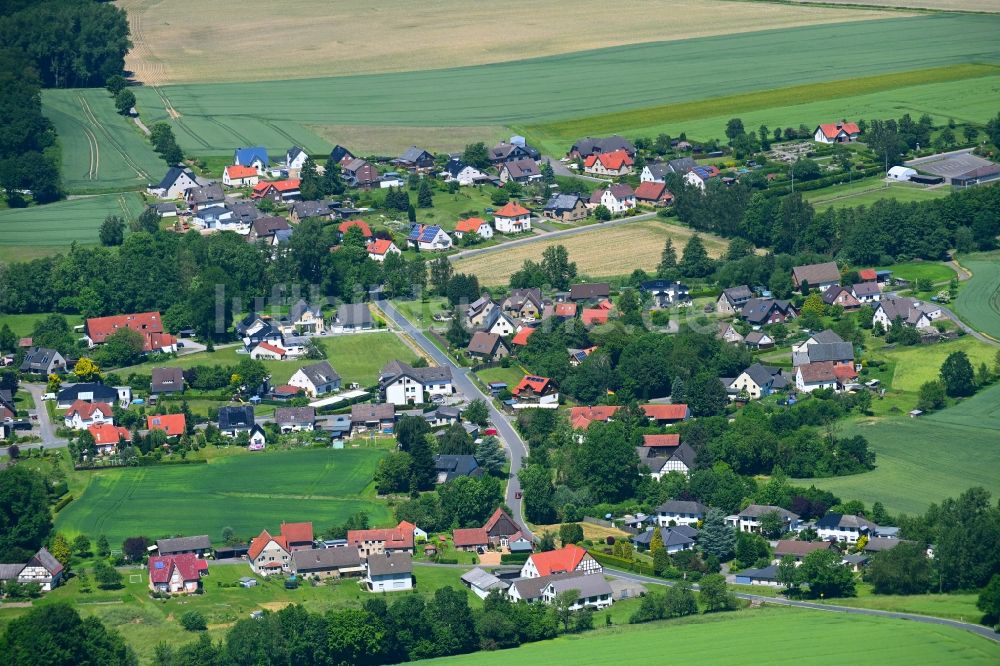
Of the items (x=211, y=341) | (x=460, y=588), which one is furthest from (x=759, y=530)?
(x=211, y=341)

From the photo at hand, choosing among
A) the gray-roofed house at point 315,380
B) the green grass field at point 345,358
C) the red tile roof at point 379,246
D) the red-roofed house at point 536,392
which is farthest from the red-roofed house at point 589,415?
the red tile roof at point 379,246

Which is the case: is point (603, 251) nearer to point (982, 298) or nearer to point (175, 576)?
point (982, 298)

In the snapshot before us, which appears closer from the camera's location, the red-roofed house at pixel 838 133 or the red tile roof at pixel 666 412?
the red tile roof at pixel 666 412

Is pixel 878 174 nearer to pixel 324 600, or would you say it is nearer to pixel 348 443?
pixel 348 443

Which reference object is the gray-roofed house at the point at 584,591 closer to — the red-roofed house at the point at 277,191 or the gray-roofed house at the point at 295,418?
the gray-roofed house at the point at 295,418

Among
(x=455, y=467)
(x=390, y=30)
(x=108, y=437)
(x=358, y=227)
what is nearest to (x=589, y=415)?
(x=455, y=467)

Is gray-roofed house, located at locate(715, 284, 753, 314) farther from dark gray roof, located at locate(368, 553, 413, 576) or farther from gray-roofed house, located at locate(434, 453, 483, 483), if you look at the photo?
dark gray roof, located at locate(368, 553, 413, 576)

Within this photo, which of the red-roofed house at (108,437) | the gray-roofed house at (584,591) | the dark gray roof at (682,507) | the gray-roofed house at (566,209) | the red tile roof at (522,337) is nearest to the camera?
the gray-roofed house at (584,591)
